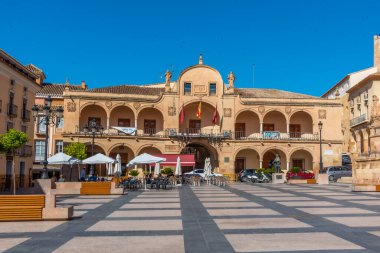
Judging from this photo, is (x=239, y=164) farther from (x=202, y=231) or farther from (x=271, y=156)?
(x=202, y=231)

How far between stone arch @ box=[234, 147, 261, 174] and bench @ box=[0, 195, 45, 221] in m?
33.9

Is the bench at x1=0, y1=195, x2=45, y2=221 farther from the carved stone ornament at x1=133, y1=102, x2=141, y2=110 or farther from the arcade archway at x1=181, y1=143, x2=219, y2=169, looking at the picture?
the arcade archway at x1=181, y1=143, x2=219, y2=169

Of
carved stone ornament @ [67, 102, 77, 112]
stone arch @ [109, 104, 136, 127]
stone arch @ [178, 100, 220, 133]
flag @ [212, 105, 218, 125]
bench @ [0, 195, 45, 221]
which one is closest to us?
bench @ [0, 195, 45, 221]

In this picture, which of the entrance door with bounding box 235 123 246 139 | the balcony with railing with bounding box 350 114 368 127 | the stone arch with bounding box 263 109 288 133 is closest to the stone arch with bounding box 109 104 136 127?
the entrance door with bounding box 235 123 246 139

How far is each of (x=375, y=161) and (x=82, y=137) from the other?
2504 cm

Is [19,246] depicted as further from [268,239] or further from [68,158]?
[68,158]

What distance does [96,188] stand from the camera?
19.9 m

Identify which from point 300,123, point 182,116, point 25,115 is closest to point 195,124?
point 182,116

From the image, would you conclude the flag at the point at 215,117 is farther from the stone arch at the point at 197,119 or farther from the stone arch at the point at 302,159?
the stone arch at the point at 302,159

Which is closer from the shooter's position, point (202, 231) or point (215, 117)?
point (202, 231)

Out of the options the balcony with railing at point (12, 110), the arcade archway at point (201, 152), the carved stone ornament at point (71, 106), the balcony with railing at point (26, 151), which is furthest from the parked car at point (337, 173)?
the balcony with railing at point (12, 110)

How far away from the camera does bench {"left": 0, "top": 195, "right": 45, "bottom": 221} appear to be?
1012 centimetres

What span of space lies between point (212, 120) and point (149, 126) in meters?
6.49

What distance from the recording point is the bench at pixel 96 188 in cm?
1975
